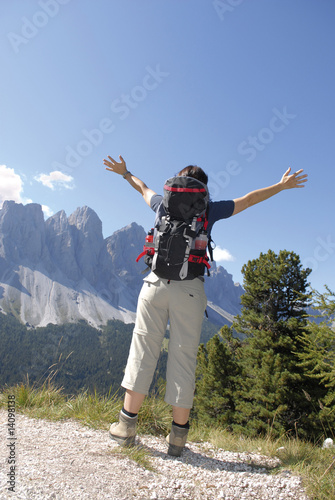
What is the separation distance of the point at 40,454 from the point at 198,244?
2.47 meters

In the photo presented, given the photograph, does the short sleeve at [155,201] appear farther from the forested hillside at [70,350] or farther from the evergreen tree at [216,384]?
the forested hillside at [70,350]

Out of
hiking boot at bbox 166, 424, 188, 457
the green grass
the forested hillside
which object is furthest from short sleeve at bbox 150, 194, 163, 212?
the forested hillside

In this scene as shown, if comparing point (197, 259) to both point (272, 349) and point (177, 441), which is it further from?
point (272, 349)

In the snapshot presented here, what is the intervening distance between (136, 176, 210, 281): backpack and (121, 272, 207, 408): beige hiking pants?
17cm

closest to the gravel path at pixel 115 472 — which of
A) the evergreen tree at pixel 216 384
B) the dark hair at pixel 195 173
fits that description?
the dark hair at pixel 195 173

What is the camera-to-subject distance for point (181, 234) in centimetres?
312

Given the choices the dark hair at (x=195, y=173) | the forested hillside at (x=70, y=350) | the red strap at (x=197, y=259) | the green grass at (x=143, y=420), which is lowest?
the forested hillside at (x=70, y=350)

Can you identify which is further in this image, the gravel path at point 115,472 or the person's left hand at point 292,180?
the person's left hand at point 292,180

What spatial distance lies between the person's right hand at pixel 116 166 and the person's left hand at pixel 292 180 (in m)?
2.21

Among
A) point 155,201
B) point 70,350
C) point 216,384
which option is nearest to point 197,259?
point 155,201

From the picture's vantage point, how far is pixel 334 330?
188 inches

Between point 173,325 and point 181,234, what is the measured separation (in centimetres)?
99

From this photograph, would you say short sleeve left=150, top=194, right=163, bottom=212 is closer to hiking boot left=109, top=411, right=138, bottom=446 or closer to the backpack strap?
the backpack strap

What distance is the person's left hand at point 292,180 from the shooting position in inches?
148
